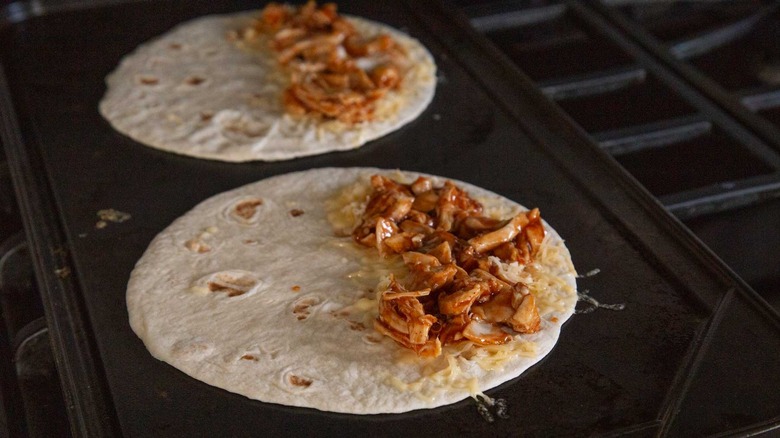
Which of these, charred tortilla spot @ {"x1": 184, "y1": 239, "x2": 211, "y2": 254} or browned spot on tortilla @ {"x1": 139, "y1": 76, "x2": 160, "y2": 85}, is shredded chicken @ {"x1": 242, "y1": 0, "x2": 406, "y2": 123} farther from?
charred tortilla spot @ {"x1": 184, "y1": 239, "x2": 211, "y2": 254}

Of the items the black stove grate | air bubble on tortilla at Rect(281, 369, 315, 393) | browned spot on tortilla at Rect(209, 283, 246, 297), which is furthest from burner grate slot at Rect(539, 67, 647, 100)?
air bubble on tortilla at Rect(281, 369, 315, 393)

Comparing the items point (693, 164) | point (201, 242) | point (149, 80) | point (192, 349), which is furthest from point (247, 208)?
point (693, 164)

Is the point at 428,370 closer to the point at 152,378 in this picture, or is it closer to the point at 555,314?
the point at 555,314

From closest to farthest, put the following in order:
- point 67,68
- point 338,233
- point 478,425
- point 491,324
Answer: point 478,425 → point 491,324 → point 338,233 → point 67,68

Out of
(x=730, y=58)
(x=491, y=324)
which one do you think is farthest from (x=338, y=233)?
(x=730, y=58)

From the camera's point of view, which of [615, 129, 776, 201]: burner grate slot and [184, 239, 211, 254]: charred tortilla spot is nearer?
[184, 239, 211, 254]: charred tortilla spot

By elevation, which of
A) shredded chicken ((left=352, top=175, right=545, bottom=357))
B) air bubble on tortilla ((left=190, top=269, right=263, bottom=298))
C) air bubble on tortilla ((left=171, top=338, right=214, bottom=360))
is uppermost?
shredded chicken ((left=352, top=175, right=545, bottom=357))
